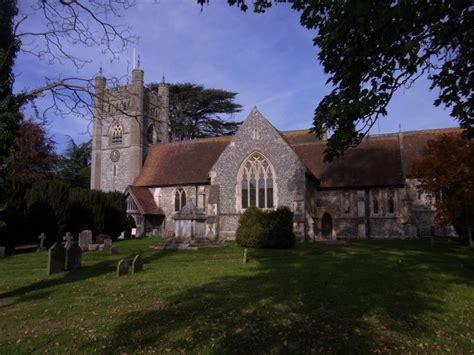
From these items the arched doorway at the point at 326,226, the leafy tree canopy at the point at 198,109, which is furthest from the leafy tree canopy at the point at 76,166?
the arched doorway at the point at 326,226

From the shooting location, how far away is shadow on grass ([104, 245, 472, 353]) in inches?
224

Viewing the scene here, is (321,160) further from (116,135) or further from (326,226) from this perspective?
(116,135)

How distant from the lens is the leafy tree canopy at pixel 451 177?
20.1 metres

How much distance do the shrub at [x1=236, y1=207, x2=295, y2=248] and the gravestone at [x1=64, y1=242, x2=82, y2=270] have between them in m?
9.61

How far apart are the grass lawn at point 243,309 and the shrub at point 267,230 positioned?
7.97 meters

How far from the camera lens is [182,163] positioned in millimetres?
35938

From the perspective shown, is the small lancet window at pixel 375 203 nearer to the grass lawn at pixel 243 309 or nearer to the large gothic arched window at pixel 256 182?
the large gothic arched window at pixel 256 182

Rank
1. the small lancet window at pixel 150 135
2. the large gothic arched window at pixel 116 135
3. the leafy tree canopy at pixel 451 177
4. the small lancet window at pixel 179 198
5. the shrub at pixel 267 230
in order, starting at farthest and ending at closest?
the small lancet window at pixel 150 135, the large gothic arched window at pixel 116 135, the small lancet window at pixel 179 198, the shrub at pixel 267 230, the leafy tree canopy at pixel 451 177

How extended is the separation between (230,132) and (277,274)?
136 feet

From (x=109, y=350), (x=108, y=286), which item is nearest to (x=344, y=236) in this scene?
(x=108, y=286)

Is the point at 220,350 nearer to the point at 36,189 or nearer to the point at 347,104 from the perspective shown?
the point at 347,104

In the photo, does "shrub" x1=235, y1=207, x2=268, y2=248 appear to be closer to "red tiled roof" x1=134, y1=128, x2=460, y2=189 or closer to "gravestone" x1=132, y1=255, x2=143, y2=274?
"red tiled roof" x1=134, y1=128, x2=460, y2=189

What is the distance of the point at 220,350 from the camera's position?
5402 millimetres

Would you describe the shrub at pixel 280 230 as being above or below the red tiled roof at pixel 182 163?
below
